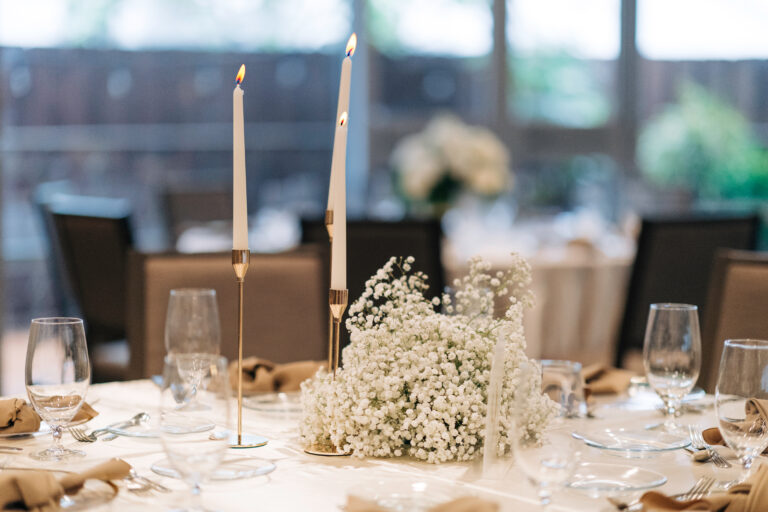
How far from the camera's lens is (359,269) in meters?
3.00

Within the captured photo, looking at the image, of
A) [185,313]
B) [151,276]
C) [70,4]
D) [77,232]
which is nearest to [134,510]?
[185,313]

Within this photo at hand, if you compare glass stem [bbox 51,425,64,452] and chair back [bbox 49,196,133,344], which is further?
chair back [bbox 49,196,133,344]

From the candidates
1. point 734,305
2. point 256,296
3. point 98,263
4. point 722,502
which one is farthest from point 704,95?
point 722,502

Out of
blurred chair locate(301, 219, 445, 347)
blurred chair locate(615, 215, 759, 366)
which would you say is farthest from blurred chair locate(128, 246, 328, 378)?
blurred chair locate(615, 215, 759, 366)

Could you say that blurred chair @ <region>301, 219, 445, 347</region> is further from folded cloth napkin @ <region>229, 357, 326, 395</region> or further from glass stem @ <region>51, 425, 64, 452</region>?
glass stem @ <region>51, 425, 64, 452</region>

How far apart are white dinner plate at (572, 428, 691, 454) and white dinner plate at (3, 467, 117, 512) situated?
0.64 m

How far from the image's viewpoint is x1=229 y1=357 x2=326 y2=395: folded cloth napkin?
65.4 inches

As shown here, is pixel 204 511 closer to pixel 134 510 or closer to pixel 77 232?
pixel 134 510

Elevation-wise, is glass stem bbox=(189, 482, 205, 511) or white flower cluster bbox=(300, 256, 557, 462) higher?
white flower cluster bbox=(300, 256, 557, 462)

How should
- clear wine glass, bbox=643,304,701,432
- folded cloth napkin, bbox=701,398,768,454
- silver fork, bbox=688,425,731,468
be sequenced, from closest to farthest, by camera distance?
1. folded cloth napkin, bbox=701,398,768,454
2. silver fork, bbox=688,425,731,468
3. clear wine glass, bbox=643,304,701,432

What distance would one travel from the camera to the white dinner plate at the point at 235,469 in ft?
3.82

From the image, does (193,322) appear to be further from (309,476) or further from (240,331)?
(309,476)

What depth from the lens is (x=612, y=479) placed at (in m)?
1.16

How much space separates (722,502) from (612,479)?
17cm
